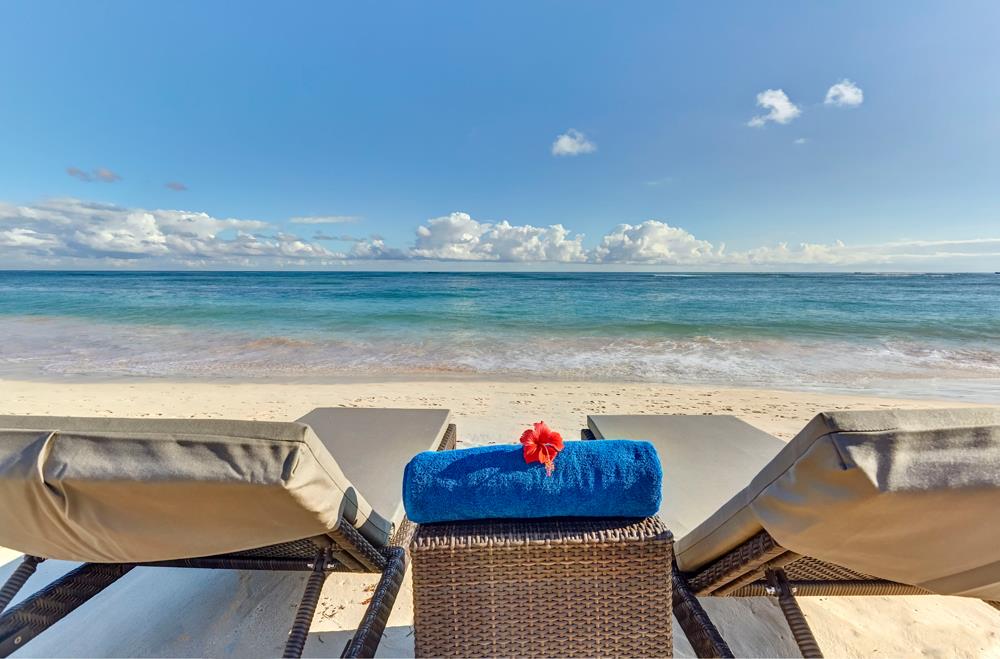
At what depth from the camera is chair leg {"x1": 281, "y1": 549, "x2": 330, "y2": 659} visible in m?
1.29

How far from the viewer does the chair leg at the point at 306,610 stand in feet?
4.23

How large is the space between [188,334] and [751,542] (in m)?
12.7

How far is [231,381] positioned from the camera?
608 centimetres

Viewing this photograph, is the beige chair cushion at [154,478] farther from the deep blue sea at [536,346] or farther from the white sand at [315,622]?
the deep blue sea at [536,346]

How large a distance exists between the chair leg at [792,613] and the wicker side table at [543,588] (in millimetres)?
415

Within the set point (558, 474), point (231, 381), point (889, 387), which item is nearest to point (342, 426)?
point (558, 474)

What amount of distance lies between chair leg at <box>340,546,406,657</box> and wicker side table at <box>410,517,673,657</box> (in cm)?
20

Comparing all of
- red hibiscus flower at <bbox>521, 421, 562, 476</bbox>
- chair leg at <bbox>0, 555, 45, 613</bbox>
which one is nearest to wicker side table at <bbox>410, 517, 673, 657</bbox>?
red hibiscus flower at <bbox>521, 421, 562, 476</bbox>

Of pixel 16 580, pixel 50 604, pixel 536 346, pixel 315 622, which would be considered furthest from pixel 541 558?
pixel 536 346

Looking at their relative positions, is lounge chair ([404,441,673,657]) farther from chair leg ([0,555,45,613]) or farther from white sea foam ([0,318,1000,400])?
white sea foam ([0,318,1000,400])

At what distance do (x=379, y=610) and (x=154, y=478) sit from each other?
0.82 m

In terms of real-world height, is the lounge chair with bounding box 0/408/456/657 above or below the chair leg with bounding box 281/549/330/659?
above

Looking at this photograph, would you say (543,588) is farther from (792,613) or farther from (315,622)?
(315,622)

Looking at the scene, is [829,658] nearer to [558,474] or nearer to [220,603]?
[558,474]
